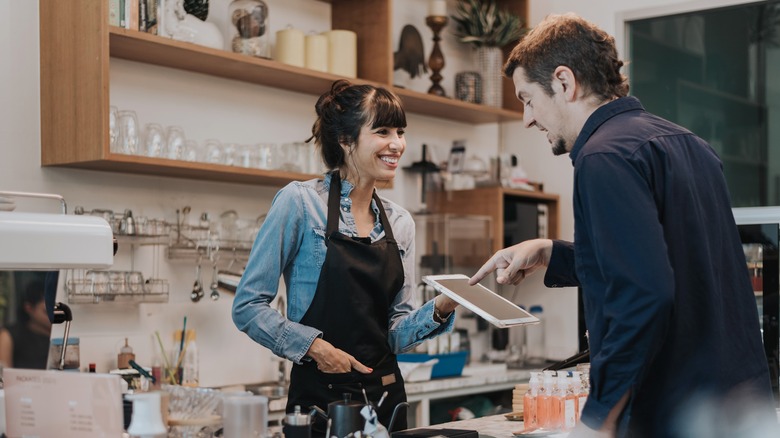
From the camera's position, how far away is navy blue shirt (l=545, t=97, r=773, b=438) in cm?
152

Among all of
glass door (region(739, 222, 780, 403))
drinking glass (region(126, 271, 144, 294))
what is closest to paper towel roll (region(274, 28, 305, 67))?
drinking glass (region(126, 271, 144, 294))

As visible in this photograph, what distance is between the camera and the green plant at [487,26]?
5.03 metres

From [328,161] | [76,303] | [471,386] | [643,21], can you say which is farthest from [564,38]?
[643,21]

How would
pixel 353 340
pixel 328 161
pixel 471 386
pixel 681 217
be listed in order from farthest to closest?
pixel 471 386 → pixel 328 161 → pixel 353 340 → pixel 681 217

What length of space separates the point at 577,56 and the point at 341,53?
8.14ft

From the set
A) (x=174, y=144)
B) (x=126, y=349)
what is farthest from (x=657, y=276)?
(x=126, y=349)

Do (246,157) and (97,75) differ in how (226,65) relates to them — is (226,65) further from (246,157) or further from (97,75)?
(97,75)

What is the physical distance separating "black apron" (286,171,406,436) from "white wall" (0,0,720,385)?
1.26 m

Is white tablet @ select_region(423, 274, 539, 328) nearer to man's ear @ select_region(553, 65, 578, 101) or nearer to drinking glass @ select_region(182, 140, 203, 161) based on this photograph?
man's ear @ select_region(553, 65, 578, 101)

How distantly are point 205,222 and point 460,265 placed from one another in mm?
1535

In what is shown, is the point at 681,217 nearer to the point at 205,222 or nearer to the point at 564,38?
the point at 564,38

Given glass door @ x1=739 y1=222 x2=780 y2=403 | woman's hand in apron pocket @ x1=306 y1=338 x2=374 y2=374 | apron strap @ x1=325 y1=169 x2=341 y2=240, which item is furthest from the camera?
glass door @ x1=739 y1=222 x2=780 y2=403

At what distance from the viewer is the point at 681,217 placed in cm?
161

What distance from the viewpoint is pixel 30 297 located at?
6.37 feet
